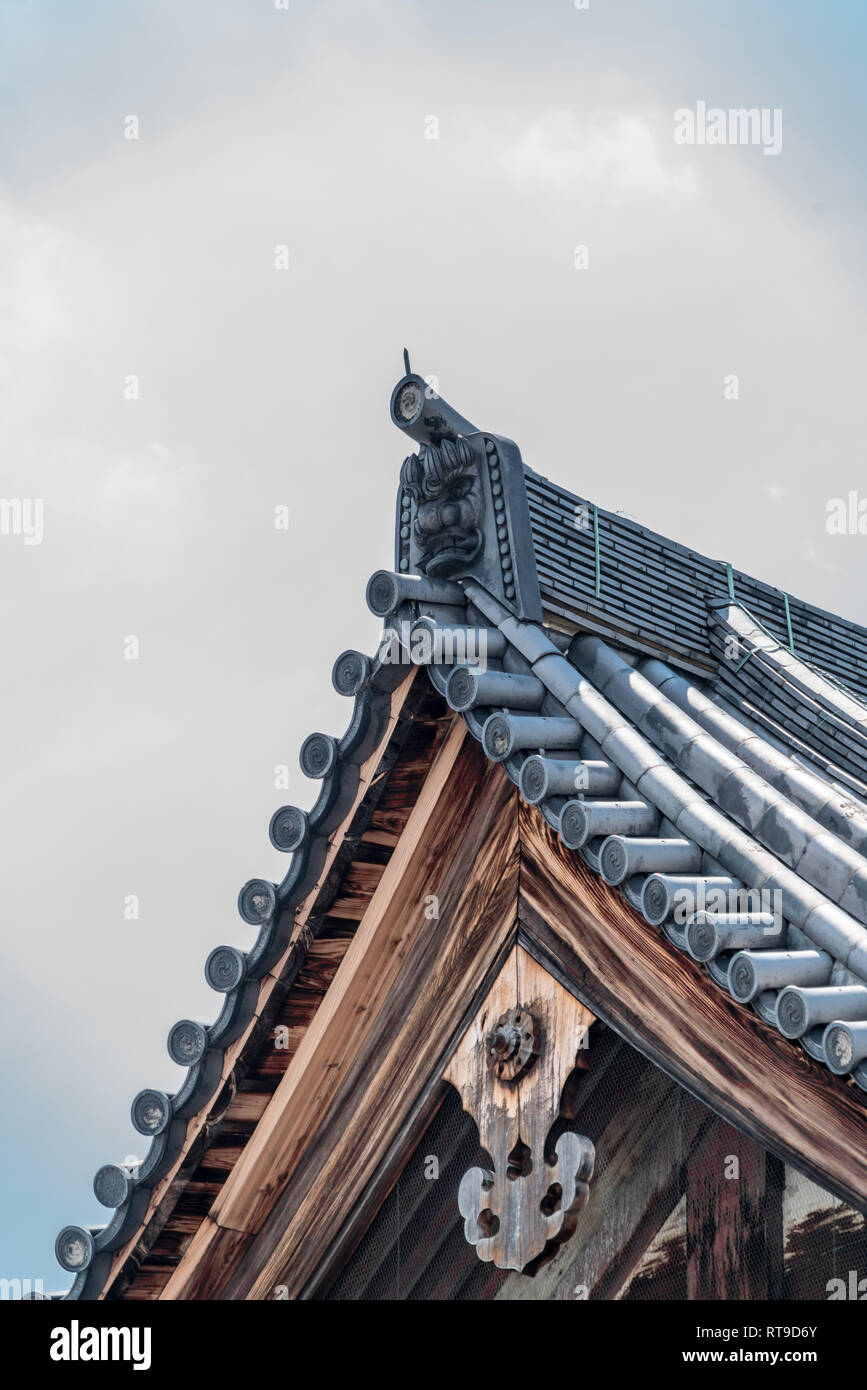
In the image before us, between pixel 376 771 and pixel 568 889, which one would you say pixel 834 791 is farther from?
pixel 376 771

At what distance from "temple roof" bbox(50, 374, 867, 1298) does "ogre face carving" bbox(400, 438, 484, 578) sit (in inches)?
0.6

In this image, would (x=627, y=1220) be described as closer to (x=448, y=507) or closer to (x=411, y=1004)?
(x=411, y=1004)

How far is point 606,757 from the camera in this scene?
8.80 meters

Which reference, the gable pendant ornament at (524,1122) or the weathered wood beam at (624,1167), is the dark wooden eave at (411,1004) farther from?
the weathered wood beam at (624,1167)

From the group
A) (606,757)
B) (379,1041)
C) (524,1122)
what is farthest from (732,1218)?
(379,1041)

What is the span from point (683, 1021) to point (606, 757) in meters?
1.21

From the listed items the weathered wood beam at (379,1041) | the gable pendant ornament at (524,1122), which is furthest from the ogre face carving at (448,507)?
the gable pendant ornament at (524,1122)

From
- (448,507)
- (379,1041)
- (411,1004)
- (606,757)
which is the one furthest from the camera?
(379,1041)

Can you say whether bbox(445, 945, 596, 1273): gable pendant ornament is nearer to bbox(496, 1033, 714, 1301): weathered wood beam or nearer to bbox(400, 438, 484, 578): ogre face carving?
bbox(496, 1033, 714, 1301): weathered wood beam

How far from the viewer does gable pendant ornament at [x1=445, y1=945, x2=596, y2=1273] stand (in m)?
8.60

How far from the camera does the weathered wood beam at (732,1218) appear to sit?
820 cm

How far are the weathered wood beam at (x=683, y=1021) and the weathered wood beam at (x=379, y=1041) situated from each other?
274 millimetres
